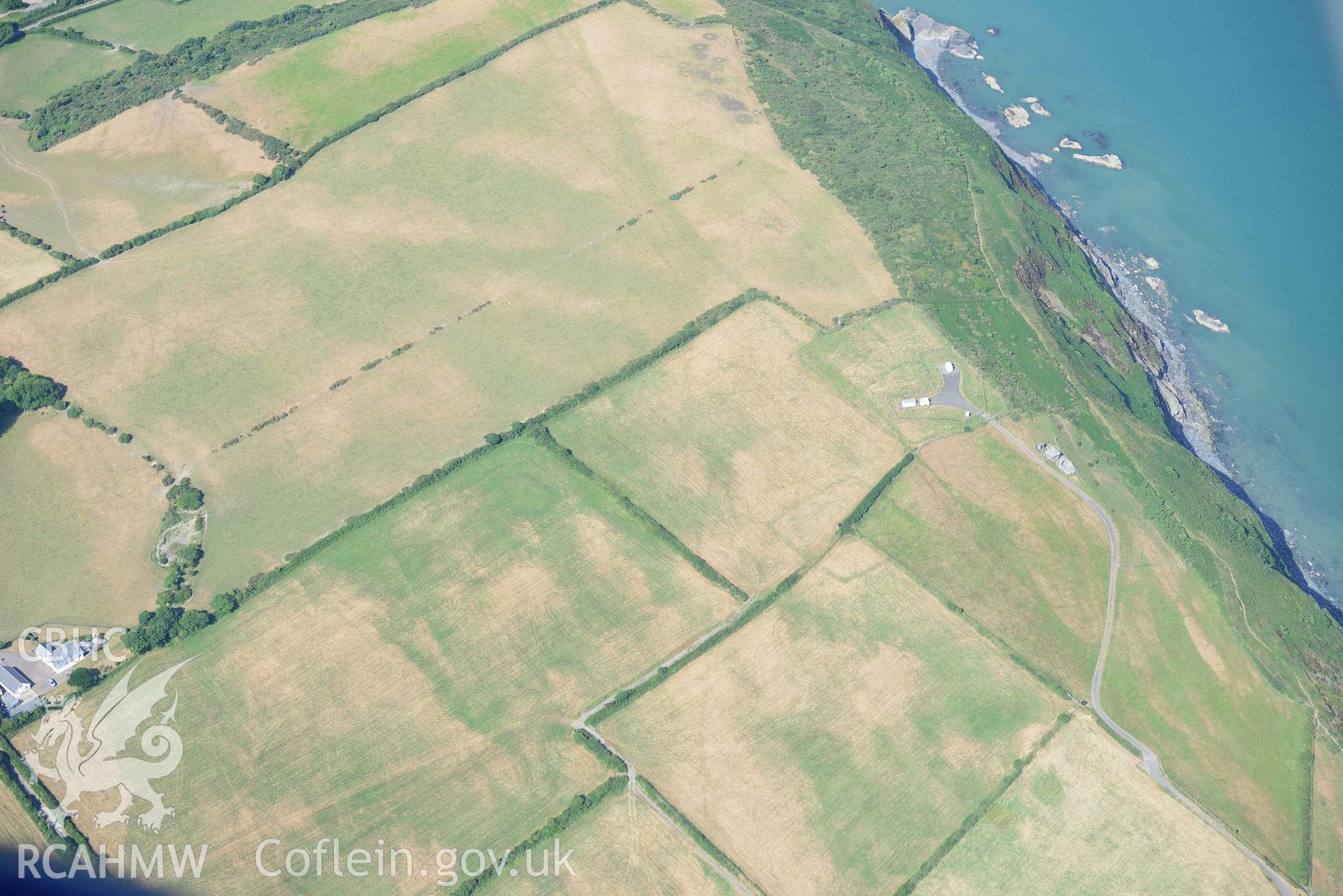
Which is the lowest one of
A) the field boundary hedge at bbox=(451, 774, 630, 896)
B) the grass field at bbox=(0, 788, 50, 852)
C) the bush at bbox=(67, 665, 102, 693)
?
the field boundary hedge at bbox=(451, 774, 630, 896)

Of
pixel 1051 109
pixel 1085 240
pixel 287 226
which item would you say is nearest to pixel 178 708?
pixel 287 226

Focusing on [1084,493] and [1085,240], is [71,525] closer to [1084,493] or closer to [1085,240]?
[1084,493]

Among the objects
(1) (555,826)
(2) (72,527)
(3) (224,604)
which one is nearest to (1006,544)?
(1) (555,826)

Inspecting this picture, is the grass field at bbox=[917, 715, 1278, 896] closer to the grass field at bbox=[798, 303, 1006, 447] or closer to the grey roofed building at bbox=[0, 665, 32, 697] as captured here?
the grass field at bbox=[798, 303, 1006, 447]

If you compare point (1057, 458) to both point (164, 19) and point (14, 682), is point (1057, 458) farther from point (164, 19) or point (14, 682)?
point (164, 19)

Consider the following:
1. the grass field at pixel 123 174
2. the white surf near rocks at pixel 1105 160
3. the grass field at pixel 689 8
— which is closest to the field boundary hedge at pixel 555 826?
the grass field at pixel 123 174

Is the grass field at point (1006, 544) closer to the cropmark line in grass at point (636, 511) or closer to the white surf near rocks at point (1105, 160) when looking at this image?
the cropmark line in grass at point (636, 511)

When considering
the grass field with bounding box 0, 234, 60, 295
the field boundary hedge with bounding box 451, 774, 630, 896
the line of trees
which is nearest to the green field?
the field boundary hedge with bounding box 451, 774, 630, 896
